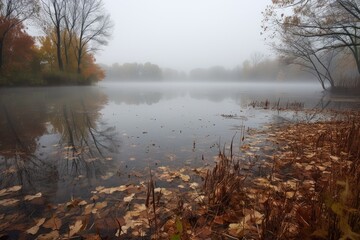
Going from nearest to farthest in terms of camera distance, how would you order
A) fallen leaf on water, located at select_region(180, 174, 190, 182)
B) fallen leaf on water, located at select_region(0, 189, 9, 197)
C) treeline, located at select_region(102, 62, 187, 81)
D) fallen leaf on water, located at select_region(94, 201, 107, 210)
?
fallen leaf on water, located at select_region(94, 201, 107, 210) → fallen leaf on water, located at select_region(0, 189, 9, 197) → fallen leaf on water, located at select_region(180, 174, 190, 182) → treeline, located at select_region(102, 62, 187, 81)

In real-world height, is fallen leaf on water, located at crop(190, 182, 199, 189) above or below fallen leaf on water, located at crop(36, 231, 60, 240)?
above

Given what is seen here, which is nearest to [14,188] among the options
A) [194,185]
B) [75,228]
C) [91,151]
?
[75,228]

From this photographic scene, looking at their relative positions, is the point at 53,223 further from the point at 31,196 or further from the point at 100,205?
the point at 31,196

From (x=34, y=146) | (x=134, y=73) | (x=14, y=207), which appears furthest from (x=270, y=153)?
(x=134, y=73)

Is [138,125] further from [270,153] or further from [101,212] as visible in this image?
[101,212]

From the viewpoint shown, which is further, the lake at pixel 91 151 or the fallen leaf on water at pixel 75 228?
the lake at pixel 91 151

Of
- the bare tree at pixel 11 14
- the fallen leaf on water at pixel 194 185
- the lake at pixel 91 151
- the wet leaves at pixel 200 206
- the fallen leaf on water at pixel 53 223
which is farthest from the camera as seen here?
the bare tree at pixel 11 14

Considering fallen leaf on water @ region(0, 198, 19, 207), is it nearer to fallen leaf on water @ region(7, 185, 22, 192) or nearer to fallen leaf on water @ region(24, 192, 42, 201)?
fallen leaf on water @ region(24, 192, 42, 201)

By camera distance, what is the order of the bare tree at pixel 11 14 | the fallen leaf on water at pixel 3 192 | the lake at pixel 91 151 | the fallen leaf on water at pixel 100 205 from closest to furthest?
the fallen leaf on water at pixel 100 205 < the fallen leaf on water at pixel 3 192 < the lake at pixel 91 151 < the bare tree at pixel 11 14

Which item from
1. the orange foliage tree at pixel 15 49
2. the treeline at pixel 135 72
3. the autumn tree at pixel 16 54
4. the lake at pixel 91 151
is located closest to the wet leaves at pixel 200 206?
the lake at pixel 91 151

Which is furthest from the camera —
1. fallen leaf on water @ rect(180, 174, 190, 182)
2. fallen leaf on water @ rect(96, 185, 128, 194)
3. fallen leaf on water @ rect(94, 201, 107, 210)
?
fallen leaf on water @ rect(180, 174, 190, 182)

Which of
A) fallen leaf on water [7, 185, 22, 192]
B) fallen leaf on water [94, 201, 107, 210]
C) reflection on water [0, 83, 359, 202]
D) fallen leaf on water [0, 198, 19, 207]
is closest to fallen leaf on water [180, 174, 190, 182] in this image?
reflection on water [0, 83, 359, 202]

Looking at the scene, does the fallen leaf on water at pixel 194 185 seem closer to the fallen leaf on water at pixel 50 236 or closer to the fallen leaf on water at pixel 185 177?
the fallen leaf on water at pixel 185 177

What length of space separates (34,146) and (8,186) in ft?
8.85
